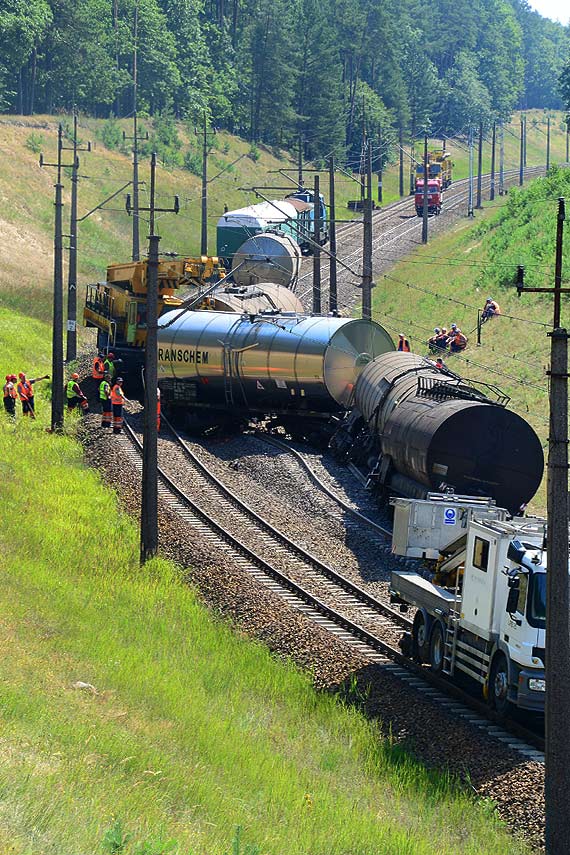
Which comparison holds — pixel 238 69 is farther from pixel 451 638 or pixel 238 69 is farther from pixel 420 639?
pixel 451 638

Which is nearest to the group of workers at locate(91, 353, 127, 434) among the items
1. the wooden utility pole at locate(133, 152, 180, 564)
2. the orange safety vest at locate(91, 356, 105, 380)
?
Result: the orange safety vest at locate(91, 356, 105, 380)

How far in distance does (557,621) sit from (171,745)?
444cm

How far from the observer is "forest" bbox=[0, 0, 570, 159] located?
371 ft

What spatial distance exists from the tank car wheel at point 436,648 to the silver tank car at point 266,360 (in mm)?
16557

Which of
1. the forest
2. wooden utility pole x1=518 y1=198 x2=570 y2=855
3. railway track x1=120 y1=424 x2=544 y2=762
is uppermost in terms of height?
the forest

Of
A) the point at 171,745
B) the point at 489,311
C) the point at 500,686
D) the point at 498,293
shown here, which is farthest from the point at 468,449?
the point at 498,293

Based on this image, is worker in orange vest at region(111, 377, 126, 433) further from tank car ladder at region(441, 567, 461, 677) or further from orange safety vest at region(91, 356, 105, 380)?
tank car ladder at region(441, 567, 461, 677)

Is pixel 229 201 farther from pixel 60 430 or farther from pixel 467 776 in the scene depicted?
pixel 467 776

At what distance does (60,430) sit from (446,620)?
69.7ft

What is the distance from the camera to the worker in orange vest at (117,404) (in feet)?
120

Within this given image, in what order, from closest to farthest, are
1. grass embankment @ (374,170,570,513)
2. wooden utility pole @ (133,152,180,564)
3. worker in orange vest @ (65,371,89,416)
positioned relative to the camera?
wooden utility pole @ (133,152,180,564)
worker in orange vest @ (65,371,89,416)
grass embankment @ (374,170,570,513)

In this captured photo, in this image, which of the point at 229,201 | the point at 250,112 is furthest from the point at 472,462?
the point at 250,112

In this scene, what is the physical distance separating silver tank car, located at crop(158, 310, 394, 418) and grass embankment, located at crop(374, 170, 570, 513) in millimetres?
4707

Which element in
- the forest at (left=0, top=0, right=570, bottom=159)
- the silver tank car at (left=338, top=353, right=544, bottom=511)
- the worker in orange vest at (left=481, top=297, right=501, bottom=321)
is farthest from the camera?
the forest at (left=0, top=0, right=570, bottom=159)
